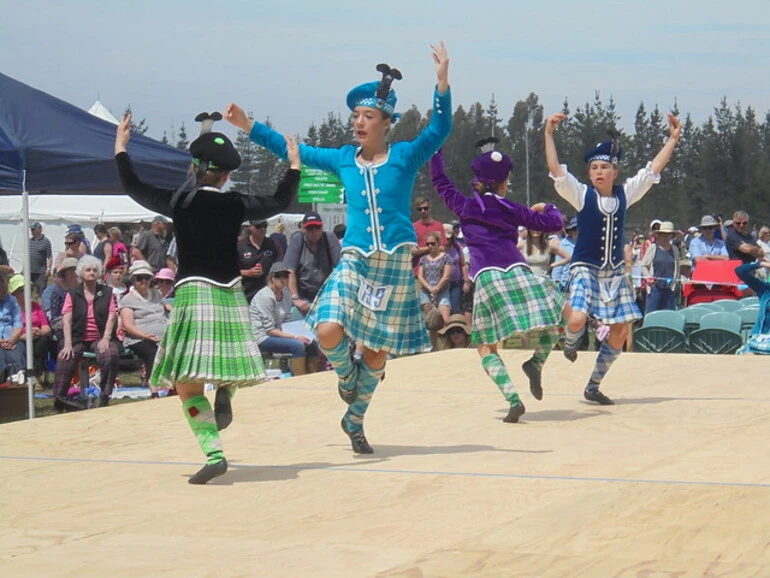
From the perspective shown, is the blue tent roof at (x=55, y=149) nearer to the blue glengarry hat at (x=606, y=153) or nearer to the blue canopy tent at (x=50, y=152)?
the blue canopy tent at (x=50, y=152)

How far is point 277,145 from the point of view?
7070 mm

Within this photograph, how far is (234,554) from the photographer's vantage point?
4.80m

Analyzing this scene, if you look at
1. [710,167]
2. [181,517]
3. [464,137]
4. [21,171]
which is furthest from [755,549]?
[464,137]

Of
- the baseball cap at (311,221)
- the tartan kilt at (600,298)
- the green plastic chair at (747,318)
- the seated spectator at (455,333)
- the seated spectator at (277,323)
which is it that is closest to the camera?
the tartan kilt at (600,298)

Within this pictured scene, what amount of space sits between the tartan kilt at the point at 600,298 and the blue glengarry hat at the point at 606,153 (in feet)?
2.35

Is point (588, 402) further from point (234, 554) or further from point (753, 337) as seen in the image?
point (234, 554)

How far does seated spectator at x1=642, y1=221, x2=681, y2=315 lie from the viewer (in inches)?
687

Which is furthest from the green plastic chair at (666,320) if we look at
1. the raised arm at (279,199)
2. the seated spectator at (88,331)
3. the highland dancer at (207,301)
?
the highland dancer at (207,301)

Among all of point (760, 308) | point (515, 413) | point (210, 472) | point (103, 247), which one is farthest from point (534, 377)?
point (103, 247)

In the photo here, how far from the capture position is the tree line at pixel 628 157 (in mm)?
63656

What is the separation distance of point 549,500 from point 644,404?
361 cm

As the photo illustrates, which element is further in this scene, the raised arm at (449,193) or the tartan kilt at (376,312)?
the raised arm at (449,193)

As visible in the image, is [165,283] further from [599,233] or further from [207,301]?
[207,301]

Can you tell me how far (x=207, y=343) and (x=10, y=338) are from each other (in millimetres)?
5889
